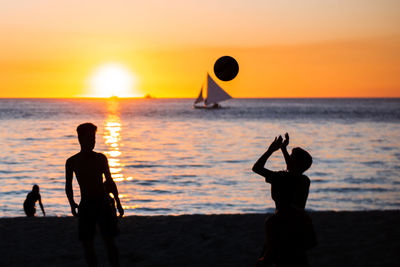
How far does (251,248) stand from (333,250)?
126 cm

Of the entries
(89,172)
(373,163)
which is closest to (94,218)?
(89,172)

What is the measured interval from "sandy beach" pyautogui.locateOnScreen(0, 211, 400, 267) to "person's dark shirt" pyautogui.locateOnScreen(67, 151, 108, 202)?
2.11 metres

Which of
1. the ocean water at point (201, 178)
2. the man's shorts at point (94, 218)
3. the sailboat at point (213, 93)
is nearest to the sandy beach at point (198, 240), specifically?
the man's shorts at point (94, 218)

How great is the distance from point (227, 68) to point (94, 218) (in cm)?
239

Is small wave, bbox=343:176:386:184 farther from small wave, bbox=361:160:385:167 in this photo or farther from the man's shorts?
the man's shorts

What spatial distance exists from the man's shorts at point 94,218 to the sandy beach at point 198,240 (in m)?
1.85

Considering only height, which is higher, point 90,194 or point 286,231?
point 90,194

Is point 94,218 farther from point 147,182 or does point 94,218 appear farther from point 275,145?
point 147,182

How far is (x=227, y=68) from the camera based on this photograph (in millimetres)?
6746

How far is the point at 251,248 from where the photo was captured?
859cm

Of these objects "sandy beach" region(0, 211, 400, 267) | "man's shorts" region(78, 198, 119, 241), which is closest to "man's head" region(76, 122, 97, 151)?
"man's shorts" region(78, 198, 119, 241)

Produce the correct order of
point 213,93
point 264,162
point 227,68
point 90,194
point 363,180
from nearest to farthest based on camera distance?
1. point 264,162
2. point 90,194
3. point 227,68
4. point 363,180
5. point 213,93

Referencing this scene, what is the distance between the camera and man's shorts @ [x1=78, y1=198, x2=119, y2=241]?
6.04 m

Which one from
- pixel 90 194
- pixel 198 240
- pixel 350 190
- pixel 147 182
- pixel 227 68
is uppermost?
pixel 147 182
